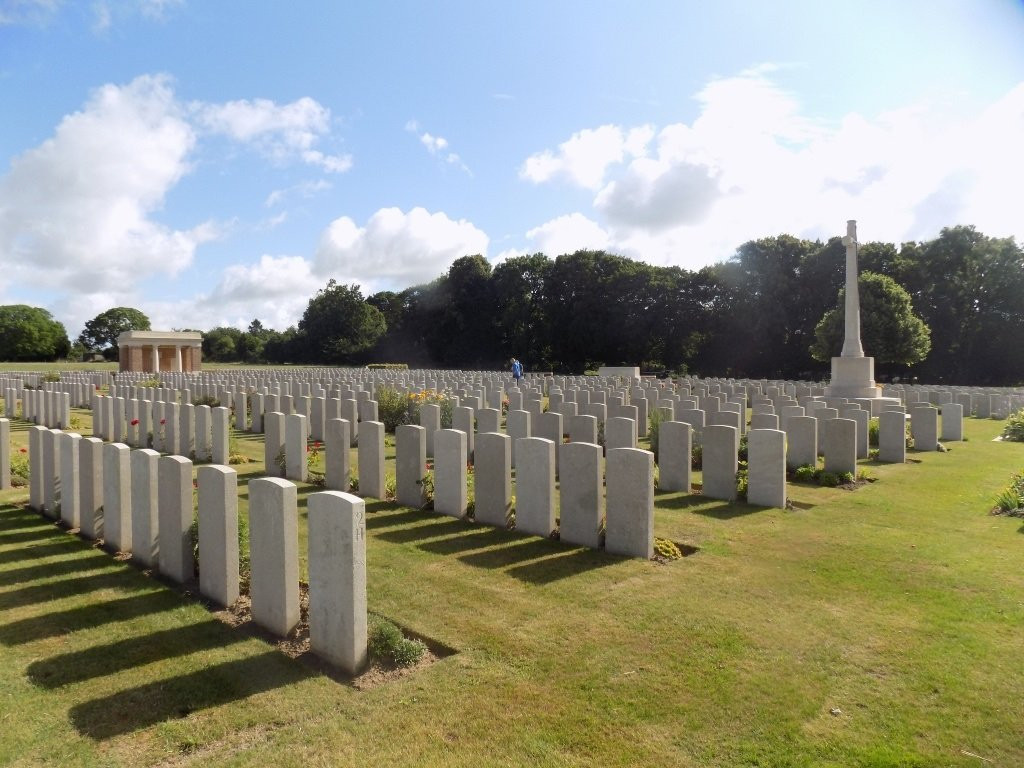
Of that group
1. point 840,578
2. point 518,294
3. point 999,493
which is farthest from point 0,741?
point 518,294

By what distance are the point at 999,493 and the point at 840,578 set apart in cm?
462

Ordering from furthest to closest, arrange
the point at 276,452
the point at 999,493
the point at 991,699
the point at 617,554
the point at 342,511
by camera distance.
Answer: the point at 276,452, the point at 999,493, the point at 617,554, the point at 342,511, the point at 991,699

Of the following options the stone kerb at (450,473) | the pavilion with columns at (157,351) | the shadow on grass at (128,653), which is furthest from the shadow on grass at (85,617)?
the pavilion with columns at (157,351)

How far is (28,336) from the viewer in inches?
2968

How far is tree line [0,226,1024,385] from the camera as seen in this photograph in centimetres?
3959

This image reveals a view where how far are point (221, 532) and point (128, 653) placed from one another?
3.26 ft

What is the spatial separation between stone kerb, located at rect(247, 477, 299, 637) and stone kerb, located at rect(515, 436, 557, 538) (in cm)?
272

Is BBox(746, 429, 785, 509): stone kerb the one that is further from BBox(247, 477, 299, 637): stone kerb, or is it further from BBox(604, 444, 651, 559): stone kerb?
BBox(247, 477, 299, 637): stone kerb

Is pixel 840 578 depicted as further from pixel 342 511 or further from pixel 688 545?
pixel 342 511

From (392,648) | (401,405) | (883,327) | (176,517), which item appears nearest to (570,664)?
(392,648)

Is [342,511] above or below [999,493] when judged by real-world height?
above

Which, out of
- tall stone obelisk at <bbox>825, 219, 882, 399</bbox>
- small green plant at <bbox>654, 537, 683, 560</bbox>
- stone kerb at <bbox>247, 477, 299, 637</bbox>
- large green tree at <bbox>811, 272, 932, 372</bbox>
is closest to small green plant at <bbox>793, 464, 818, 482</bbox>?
small green plant at <bbox>654, 537, 683, 560</bbox>

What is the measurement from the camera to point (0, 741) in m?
3.27

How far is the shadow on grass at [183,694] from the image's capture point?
3.42 m
